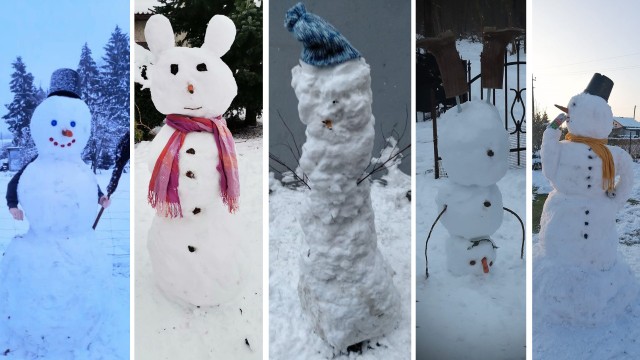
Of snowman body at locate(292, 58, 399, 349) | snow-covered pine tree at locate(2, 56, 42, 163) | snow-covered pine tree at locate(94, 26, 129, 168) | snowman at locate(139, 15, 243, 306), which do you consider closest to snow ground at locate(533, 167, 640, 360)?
snowman body at locate(292, 58, 399, 349)

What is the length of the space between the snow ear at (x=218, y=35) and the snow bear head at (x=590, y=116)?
1.44 m

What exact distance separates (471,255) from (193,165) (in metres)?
1.23

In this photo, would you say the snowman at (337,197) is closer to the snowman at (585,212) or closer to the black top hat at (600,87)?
the snowman at (585,212)

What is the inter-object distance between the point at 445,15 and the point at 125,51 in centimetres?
142

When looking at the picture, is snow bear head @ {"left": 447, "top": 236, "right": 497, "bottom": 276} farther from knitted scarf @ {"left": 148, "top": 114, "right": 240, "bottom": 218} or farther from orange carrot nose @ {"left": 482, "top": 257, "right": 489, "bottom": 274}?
knitted scarf @ {"left": 148, "top": 114, "right": 240, "bottom": 218}

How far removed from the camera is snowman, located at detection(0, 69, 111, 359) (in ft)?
7.35

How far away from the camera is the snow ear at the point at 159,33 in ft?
6.88

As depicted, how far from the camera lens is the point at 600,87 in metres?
2.19

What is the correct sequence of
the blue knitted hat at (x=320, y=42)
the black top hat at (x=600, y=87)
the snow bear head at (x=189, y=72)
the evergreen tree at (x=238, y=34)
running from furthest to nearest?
the evergreen tree at (x=238, y=34) < the black top hat at (x=600, y=87) < the snow bear head at (x=189, y=72) < the blue knitted hat at (x=320, y=42)

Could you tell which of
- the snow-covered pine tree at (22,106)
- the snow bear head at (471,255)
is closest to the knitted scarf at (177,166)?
the snow-covered pine tree at (22,106)

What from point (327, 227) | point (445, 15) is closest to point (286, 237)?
point (327, 227)

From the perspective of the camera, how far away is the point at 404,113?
7.83 ft

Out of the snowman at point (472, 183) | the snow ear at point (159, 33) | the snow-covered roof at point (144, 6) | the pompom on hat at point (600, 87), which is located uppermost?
the snow-covered roof at point (144, 6)

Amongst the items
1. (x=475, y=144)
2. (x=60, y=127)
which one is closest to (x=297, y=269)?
(x=475, y=144)
